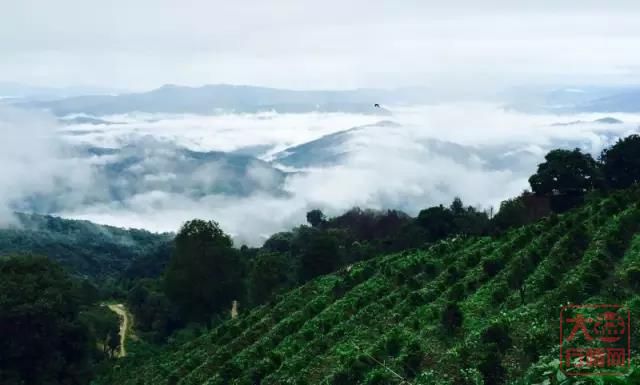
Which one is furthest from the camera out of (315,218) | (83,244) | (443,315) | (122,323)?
(83,244)

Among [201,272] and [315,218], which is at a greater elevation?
[201,272]

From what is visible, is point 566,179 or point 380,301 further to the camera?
point 566,179

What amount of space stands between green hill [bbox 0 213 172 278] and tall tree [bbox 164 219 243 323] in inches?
2407

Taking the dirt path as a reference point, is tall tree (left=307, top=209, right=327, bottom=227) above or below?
above

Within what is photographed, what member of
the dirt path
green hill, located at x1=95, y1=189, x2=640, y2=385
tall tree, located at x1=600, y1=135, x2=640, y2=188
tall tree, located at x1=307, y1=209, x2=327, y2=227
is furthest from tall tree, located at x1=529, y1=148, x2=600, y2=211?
tall tree, located at x1=307, y1=209, x2=327, y2=227

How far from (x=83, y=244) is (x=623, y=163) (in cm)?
12756

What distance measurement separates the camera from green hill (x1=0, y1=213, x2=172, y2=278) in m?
127

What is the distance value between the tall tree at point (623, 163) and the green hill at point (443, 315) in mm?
24229

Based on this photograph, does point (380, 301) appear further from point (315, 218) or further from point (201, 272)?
point (315, 218)

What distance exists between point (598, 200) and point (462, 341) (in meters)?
17.9

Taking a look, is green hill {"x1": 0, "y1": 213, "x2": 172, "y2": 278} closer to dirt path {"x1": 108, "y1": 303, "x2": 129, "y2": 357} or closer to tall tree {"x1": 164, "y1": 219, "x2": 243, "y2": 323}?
dirt path {"x1": 108, "y1": 303, "x2": 129, "y2": 357}

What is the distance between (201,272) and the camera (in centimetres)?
4966

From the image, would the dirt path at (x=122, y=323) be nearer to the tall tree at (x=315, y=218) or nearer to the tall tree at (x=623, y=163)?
the tall tree at (x=315, y=218)

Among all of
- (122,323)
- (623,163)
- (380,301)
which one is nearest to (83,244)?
(122,323)
